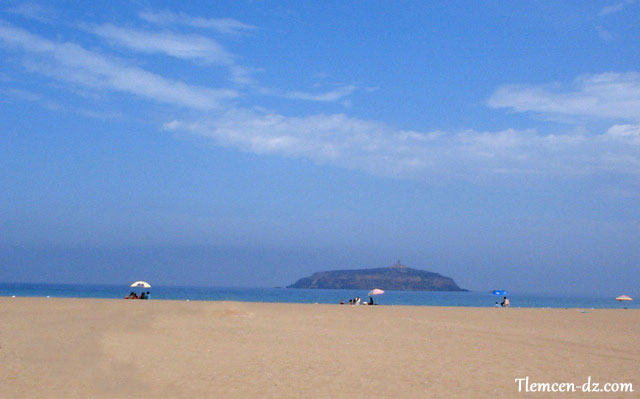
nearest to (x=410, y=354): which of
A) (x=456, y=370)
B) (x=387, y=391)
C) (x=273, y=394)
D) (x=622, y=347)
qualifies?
(x=456, y=370)

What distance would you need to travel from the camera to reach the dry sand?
11219mm

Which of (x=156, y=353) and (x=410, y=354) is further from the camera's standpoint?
(x=410, y=354)

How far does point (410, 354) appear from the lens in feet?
53.8

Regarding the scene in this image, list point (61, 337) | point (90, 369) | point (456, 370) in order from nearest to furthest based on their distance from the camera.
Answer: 1. point (90, 369)
2. point (456, 370)
3. point (61, 337)

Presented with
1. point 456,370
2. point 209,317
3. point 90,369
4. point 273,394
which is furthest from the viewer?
point 209,317

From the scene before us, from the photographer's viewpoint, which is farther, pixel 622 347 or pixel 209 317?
pixel 209 317

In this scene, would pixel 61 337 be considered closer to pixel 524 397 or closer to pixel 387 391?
pixel 387 391

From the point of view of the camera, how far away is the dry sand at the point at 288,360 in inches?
442

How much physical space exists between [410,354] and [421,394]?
216 inches

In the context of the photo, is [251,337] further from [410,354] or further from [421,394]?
[421,394]

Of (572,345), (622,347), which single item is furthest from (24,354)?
(622,347)

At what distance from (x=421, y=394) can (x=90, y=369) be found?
738 cm

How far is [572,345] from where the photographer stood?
64.3 ft

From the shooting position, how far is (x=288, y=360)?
14.9 meters
